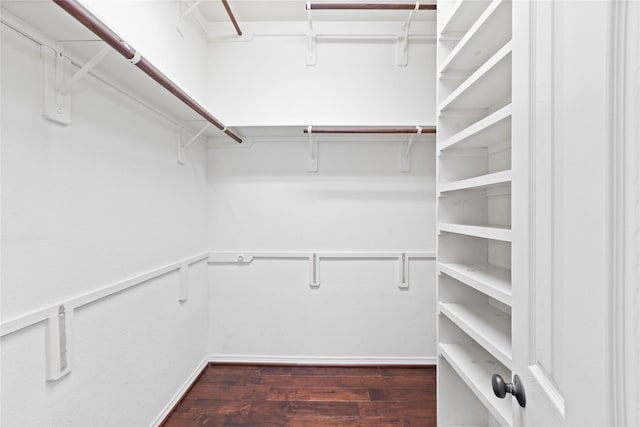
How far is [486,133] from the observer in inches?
43.6

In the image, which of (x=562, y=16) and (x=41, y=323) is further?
(x=41, y=323)

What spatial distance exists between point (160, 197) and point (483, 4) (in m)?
1.87

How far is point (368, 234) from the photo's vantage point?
2588 mm

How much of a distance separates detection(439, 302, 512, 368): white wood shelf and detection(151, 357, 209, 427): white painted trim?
1.78 meters

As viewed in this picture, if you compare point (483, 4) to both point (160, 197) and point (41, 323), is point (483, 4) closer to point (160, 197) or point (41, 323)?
point (160, 197)

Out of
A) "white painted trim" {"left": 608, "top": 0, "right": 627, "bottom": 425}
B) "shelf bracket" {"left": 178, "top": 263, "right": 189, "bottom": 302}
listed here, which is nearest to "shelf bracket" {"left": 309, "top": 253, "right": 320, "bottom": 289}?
"shelf bracket" {"left": 178, "top": 263, "right": 189, "bottom": 302}

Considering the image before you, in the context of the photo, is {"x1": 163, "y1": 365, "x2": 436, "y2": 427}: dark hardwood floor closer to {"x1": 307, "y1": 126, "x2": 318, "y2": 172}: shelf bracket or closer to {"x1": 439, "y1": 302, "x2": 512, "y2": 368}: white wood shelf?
{"x1": 439, "y1": 302, "x2": 512, "y2": 368}: white wood shelf

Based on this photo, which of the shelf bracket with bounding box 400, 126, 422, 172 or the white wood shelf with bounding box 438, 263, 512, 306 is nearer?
the white wood shelf with bounding box 438, 263, 512, 306

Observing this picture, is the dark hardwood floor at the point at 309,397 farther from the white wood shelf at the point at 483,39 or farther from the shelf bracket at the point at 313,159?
the white wood shelf at the point at 483,39

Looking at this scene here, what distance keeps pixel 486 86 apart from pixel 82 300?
5.89ft

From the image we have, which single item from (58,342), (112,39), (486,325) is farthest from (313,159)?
(58,342)

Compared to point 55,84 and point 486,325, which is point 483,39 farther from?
point 55,84

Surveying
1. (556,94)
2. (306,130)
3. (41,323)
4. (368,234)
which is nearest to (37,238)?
(41,323)

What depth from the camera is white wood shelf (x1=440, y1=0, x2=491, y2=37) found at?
1.19m
